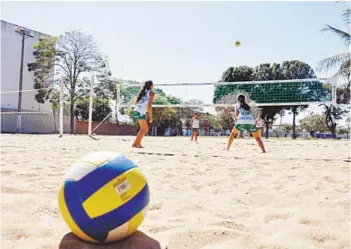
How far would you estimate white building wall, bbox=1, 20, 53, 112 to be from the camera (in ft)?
97.0

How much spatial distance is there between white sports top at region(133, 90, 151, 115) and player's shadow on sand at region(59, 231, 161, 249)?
5.48 m

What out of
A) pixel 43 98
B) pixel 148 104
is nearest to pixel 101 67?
pixel 43 98

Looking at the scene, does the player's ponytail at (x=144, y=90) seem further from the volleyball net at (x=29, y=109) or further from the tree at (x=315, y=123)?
the tree at (x=315, y=123)

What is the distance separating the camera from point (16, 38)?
30.7 m

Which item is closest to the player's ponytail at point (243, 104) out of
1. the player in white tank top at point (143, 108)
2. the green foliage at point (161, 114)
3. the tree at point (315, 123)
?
the player in white tank top at point (143, 108)

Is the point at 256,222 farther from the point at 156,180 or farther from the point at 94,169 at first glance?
the point at 156,180

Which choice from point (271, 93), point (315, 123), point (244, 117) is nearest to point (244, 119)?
point (244, 117)

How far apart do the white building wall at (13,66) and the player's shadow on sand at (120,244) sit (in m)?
30.2

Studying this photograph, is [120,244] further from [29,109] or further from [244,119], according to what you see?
[29,109]

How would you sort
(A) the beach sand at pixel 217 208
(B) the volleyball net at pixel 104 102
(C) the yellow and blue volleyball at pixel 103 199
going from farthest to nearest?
(B) the volleyball net at pixel 104 102 < (A) the beach sand at pixel 217 208 < (C) the yellow and blue volleyball at pixel 103 199

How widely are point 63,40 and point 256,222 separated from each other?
101ft

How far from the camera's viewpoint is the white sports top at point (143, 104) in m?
7.34

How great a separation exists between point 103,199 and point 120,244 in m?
0.30

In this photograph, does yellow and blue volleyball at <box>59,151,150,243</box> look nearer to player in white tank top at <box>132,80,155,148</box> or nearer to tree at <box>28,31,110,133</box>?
player in white tank top at <box>132,80,155,148</box>
